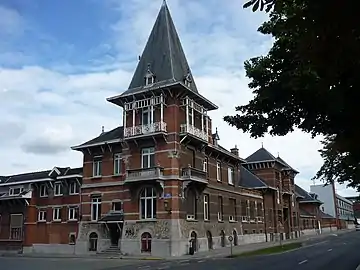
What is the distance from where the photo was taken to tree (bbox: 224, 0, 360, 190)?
176 inches

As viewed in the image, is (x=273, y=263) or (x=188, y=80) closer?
(x=273, y=263)

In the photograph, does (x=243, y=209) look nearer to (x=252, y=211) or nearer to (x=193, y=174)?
(x=252, y=211)

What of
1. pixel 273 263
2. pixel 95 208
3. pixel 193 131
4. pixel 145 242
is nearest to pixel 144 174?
pixel 145 242

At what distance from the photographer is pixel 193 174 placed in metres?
35.2

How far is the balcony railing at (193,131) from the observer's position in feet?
115

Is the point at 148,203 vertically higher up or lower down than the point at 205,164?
lower down

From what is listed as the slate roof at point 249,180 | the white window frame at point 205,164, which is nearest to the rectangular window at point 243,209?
the slate roof at point 249,180

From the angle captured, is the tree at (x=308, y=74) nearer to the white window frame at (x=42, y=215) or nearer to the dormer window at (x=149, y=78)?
the dormer window at (x=149, y=78)

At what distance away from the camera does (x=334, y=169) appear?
24609mm

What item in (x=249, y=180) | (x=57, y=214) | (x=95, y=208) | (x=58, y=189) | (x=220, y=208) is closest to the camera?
(x=95, y=208)

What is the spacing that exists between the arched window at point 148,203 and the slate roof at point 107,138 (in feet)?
17.6

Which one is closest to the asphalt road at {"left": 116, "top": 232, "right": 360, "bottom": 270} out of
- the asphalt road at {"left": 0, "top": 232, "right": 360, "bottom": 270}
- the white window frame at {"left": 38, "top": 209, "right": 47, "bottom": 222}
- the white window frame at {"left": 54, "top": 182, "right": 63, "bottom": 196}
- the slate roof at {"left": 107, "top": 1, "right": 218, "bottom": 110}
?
the asphalt road at {"left": 0, "top": 232, "right": 360, "bottom": 270}

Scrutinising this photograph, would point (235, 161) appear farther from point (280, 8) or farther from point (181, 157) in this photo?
point (280, 8)

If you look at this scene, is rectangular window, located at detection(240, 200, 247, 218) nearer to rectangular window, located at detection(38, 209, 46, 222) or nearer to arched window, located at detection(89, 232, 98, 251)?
arched window, located at detection(89, 232, 98, 251)
